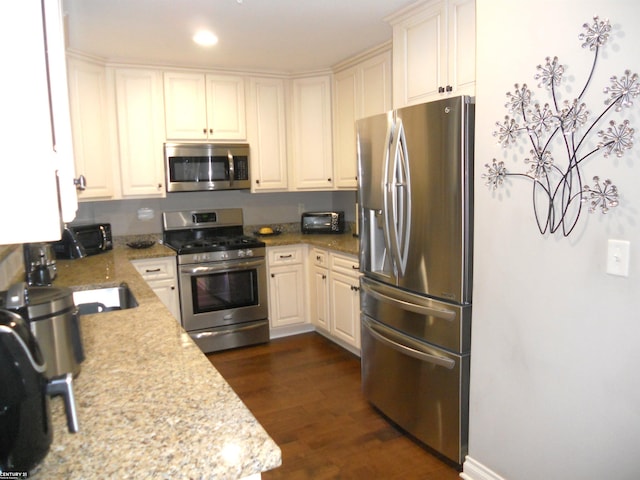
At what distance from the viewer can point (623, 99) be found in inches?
54.9

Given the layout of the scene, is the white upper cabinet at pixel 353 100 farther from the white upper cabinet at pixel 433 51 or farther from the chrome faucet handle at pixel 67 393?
the chrome faucet handle at pixel 67 393

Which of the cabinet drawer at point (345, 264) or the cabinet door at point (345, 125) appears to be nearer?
the cabinet drawer at point (345, 264)

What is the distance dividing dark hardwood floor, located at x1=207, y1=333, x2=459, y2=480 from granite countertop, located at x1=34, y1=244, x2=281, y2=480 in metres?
1.21

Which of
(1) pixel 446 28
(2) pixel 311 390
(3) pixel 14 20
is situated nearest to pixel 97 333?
(3) pixel 14 20

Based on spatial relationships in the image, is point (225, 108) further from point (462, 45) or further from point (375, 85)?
point (462, 45)

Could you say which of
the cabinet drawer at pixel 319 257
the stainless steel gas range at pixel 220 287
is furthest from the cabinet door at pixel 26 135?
the cabinet drawer at pixel 319 257

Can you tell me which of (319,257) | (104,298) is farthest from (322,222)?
(104,298)

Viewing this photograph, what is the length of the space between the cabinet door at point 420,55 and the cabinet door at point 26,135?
2.12 metres

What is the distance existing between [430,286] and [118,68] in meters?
2.95

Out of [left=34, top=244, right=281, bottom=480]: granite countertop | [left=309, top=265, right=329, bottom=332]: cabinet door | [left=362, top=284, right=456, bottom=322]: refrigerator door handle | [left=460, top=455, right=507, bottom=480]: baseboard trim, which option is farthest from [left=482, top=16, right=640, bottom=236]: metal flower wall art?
[left=309, top=265, right=329, bottom=332]: cabinet door

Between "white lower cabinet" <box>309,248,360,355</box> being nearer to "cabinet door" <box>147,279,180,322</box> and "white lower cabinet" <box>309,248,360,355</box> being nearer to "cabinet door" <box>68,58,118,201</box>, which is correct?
"cabinet door" <box>147,279,180,322</box>

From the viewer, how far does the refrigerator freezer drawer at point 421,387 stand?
2102 millimetres

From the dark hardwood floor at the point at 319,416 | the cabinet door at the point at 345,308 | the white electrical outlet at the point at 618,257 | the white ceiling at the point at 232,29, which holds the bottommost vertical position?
the dark hardwood floor at the point at 319,416

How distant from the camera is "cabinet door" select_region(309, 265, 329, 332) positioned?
3.80 m
